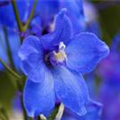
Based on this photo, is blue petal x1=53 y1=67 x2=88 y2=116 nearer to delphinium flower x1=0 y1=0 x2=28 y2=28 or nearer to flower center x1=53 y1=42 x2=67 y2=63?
flower center x1=53 y1=42 x2=67 y2=63

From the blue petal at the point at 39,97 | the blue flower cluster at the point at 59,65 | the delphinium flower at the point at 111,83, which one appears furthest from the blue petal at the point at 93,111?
the delphinium flower at the point at 111,83

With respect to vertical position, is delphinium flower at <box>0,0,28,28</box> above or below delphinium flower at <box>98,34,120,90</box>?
above

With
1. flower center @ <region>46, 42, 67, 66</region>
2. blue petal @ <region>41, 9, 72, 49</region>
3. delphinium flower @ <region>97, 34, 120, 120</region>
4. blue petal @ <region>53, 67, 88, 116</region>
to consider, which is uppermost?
blue petal @ <region>41, 9, 72, 49</region>

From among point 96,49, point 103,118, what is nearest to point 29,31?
point 96,49

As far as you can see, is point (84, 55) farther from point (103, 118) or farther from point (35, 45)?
point (103, 118)

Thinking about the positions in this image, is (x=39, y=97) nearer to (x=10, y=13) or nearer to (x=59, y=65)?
(x=59, y=65)

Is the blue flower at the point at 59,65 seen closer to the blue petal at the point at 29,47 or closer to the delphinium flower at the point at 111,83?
the blue petal at the point at 29,47

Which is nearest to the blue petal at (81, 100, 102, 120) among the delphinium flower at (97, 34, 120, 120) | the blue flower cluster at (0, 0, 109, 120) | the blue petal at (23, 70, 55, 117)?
the blue flower cluster at (0, 0, 109, 120)
